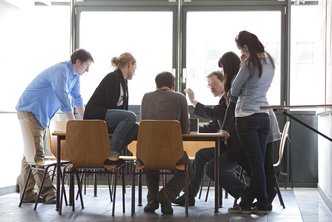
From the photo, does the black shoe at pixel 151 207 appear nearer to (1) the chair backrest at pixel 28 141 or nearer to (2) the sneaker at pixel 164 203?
(2) the sneaker at pixel 164 203

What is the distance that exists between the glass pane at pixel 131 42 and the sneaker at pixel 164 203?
120 inches

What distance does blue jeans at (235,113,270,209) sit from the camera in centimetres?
516

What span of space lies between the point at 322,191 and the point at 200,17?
2870mm

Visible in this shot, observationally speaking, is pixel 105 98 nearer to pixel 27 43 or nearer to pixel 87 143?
pixel 87 143

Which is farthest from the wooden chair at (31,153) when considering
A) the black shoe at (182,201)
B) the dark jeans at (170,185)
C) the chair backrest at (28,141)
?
the black shoe at (182,201)

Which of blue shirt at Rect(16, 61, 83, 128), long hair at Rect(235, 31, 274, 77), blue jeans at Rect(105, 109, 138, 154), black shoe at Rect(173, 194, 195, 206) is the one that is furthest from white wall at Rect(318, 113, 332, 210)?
blue shirt at Rect(16, 61, 83, 128)

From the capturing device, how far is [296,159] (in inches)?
316

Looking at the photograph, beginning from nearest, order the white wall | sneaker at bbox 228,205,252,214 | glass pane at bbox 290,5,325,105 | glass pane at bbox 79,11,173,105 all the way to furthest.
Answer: sneaker at bbox 228,205,252,214
the white wall
glass pane at bbox 290,5,325,105
glass pane at bbox 79,11,173,105

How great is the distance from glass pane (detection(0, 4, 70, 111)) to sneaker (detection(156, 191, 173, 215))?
231cm

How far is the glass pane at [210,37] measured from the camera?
325 inches

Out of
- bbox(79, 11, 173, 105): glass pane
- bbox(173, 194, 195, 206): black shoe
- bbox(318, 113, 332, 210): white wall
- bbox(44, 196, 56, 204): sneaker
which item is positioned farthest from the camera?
bbox(79, 11, 173, 105): glass pane

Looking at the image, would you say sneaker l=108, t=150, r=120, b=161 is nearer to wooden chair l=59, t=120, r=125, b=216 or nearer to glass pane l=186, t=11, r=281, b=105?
wooden chair l=59, t=120, r=125, b=216

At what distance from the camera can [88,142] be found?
5328 millimetres

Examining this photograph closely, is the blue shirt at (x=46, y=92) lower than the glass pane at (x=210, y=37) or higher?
lower
